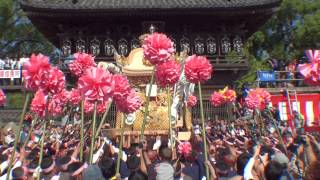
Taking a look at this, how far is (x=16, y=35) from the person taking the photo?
122ft

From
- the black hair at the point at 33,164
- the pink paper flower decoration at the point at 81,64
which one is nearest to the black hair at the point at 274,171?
the black hair at the point at 33,164

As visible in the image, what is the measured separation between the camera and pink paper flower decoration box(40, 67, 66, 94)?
Result: 7.52 metres

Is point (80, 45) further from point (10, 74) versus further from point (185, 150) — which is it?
point (185, 150)

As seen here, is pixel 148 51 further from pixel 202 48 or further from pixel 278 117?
pixel 202 48

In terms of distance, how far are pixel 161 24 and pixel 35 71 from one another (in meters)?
18.3

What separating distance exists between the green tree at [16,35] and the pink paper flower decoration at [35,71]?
1188 inches

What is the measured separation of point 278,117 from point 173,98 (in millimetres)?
8087

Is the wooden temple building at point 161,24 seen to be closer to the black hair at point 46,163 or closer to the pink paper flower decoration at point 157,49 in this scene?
the pink paper flower decoration at point 157,49

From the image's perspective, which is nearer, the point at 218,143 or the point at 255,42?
the point at 218,143

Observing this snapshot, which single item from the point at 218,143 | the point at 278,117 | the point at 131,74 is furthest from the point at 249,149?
the point at 278,117

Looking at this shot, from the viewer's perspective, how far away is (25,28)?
123 ft

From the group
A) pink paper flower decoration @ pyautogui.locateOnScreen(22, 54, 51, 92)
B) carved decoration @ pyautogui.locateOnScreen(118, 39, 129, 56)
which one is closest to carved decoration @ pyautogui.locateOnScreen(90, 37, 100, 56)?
carved decoration @ pyautogui.locateOnScreen(118, 39, 129, 56)

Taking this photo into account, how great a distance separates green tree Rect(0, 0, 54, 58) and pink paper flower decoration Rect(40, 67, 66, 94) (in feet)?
98.5

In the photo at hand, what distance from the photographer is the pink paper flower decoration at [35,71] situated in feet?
24.4
